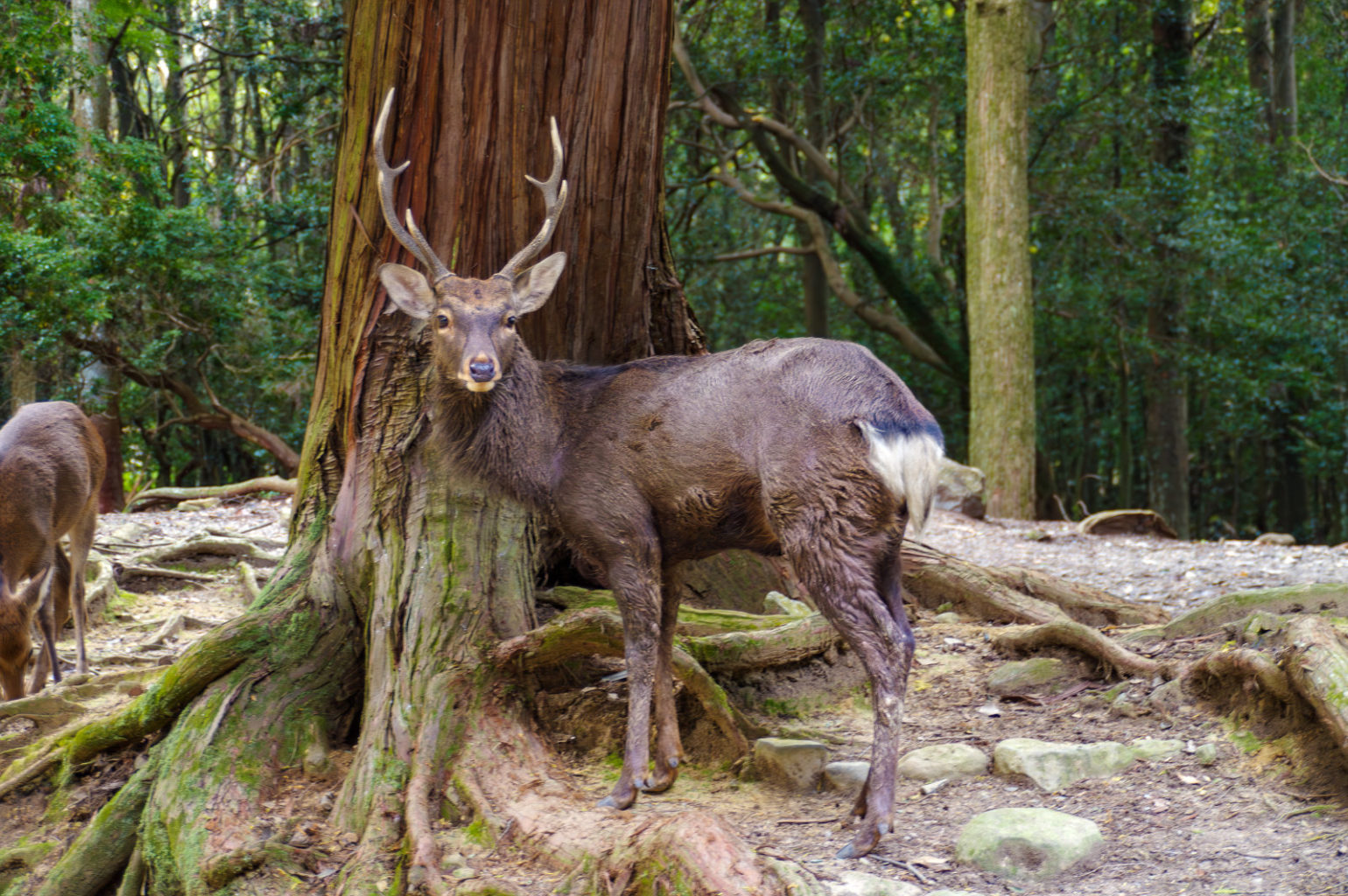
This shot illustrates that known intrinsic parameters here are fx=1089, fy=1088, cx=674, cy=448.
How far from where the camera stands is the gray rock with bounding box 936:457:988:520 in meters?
10.8

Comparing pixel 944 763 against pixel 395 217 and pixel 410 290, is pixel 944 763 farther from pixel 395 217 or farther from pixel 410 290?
pixel 395 217

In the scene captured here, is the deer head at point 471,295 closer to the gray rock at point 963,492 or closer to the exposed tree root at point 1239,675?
the exposed tree root at point 1239,675

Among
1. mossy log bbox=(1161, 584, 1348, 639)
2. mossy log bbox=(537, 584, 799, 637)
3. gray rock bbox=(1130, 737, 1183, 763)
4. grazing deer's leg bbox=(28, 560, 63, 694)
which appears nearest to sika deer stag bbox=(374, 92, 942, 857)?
mossy log bbox=(537, 584, 799, 637)

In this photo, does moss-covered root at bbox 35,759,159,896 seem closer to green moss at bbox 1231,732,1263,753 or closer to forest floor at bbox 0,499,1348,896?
forest floor at bbox 0,499,1348,896

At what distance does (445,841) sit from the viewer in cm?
369

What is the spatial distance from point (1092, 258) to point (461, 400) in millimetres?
12993

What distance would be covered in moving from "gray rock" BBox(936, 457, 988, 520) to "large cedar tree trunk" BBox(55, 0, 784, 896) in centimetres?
659

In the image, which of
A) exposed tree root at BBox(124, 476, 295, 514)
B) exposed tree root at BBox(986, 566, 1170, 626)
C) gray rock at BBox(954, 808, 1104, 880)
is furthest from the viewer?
exposed tree root at BBox(124, 476, 295, 514)

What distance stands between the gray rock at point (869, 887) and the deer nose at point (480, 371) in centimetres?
195

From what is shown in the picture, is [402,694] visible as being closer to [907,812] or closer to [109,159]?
[907,812]

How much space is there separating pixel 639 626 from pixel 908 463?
1.13 meters

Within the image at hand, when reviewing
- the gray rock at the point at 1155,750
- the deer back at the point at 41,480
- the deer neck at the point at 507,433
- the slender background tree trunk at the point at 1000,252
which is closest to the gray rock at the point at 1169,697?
the gray rock at the point at 1155,750

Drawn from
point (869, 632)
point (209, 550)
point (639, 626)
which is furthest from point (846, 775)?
point (209, 550)

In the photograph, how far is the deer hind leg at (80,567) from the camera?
241 inches
